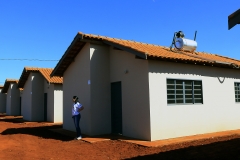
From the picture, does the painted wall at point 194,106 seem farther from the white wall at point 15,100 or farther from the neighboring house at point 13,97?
the white wall at point 15,100

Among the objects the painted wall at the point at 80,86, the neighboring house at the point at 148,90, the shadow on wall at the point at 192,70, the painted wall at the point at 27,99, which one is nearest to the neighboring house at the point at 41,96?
the painted wall at the point at 27,99

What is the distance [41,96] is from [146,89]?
45.3 feet

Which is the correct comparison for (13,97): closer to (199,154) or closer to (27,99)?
(27,99)

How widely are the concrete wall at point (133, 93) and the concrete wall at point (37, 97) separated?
11719mm

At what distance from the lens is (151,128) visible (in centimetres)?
889

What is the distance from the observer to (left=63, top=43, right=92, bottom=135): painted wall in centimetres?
1105

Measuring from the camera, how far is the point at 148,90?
8.98 meters

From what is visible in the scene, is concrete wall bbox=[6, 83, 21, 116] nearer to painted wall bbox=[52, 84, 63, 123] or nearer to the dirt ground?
painted wall bbox=[52, 84, 63, 123]

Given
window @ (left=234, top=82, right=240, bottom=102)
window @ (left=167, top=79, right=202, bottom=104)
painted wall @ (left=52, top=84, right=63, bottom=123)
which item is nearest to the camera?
window @ (left=167, top=79, right=202, bottom=104)

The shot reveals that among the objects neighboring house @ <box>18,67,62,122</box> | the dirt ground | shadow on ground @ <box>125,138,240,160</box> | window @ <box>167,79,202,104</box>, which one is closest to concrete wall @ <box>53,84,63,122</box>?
neighboring house @ <box>18,67,62,122</box>

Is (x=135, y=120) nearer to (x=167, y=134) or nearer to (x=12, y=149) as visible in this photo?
(x=167, y=134)

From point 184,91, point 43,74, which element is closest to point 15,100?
point 43,74

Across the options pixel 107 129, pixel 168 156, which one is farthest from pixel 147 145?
pixel 107 129

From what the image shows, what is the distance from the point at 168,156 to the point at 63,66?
836 centimetres
